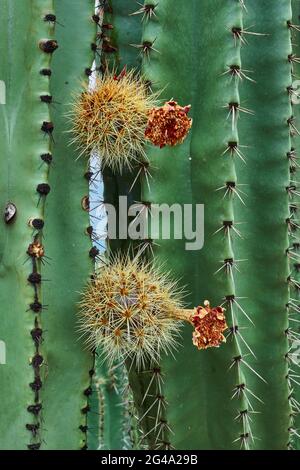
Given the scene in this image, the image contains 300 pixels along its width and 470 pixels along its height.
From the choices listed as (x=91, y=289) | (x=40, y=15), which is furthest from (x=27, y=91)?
(x=91, y=289)

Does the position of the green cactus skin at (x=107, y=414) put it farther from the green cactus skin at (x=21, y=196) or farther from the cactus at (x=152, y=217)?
the green cactus skin at (x=21, y=196)

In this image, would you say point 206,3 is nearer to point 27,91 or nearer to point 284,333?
point 27,91

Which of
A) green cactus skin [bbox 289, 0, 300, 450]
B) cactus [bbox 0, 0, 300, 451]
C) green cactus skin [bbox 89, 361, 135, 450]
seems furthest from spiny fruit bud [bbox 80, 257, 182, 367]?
green cactus skin [bbox 89, 361, 135, 450]

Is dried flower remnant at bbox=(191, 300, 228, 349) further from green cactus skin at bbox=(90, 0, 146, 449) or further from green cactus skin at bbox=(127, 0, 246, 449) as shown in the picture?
green cactus skin at bbox=(90, 0, 146, 449)

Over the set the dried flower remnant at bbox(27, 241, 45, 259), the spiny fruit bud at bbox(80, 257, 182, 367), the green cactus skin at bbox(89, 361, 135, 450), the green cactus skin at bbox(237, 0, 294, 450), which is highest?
the green cactus skin at bbox(237, 0, 294, 450)

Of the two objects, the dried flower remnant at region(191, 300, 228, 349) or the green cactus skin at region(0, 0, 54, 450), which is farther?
the dried flower remnant at region(191, 300, 228, 349)

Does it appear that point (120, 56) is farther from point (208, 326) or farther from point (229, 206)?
point (208, 326)

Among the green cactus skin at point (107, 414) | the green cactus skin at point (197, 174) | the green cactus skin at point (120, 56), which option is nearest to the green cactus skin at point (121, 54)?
the green cactus skin at point (120, 56)
